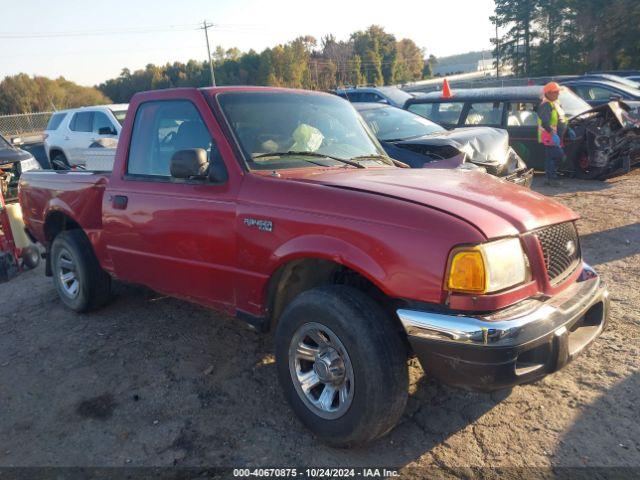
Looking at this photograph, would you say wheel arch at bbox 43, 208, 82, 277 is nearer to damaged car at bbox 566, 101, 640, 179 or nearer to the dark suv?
Result: the dark suv

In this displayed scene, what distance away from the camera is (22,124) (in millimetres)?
29984

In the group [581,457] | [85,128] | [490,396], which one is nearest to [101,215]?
[490,396]

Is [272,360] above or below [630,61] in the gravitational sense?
below

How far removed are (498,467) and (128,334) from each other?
317 centimetres

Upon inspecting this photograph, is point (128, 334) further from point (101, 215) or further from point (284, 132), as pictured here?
point (284, 132)

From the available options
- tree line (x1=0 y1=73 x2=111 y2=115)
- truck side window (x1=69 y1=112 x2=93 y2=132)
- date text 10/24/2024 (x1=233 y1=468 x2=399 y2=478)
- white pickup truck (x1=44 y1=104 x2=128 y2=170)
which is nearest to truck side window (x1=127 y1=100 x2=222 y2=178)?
date text 10/24/2024 (x1=233 y1=468 x2=399 y2=478)

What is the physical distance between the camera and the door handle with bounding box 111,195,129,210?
3983mm

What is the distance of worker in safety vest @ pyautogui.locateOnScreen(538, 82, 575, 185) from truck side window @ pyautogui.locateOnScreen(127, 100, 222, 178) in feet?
23.6

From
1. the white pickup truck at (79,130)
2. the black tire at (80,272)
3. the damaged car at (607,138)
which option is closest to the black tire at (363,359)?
the black tire at (80,272)

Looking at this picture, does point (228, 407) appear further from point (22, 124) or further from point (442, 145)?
point (22, 124)

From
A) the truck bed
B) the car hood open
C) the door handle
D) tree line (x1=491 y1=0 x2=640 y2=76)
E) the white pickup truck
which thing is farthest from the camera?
tree line (x1=491 y1=0 x2=640 y2=76)

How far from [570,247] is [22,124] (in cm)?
3345

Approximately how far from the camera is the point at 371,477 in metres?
2.64

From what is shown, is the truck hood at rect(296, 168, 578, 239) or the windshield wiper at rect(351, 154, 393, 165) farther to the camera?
the windshield wiper at rect(351, 154, 393, 165)
